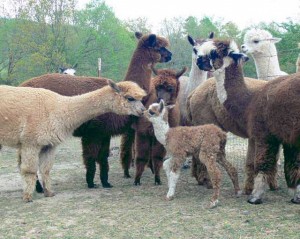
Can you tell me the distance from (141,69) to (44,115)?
6.09ft

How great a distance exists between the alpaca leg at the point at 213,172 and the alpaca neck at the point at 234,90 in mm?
740

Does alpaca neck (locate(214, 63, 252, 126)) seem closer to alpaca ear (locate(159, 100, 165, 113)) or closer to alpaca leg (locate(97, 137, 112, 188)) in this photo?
alpaca ear (locate(159, 100, 165, 113))

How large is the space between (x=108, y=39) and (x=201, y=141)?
24558 millimetres

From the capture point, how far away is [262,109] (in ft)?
16.6

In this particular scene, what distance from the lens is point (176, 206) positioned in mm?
5152

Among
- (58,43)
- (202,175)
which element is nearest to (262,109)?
(202,175)

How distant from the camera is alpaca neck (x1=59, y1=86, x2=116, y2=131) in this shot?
584 cm

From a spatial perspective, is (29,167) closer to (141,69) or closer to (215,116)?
(141,69)

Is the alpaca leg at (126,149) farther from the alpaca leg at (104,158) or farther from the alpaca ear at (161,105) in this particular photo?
the alpaca ear at (161,105)

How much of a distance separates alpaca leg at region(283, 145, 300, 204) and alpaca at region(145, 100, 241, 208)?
670 millimetres

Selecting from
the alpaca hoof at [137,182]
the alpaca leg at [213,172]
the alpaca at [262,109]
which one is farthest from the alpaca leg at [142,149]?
the alpaca at [262,109]

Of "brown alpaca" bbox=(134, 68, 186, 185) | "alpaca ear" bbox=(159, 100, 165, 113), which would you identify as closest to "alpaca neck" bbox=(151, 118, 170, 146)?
"alpaca ear" bbox=(159, 100, 165, 113)

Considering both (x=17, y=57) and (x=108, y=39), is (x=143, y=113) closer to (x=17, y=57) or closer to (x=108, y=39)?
(x=17, y=57)

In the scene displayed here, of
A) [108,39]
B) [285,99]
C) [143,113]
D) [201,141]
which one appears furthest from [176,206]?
[108,39]
